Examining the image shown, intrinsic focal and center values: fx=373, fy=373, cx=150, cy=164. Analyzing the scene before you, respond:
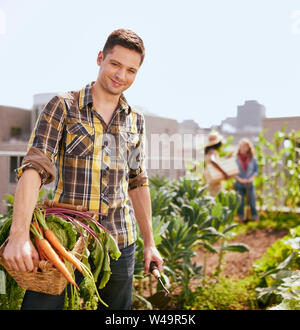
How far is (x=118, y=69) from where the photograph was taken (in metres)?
1.47

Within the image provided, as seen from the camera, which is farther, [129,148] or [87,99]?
[129,148]

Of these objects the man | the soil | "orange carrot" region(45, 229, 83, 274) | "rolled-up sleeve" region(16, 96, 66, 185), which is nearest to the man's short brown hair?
the man

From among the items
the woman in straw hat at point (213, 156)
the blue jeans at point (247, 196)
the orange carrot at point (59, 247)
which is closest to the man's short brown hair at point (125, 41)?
the orange carrot at point (59, 247)

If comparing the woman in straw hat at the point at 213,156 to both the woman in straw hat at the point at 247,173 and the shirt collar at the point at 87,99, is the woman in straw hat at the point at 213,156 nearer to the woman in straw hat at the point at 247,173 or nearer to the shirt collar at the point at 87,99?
the woman in straw hat at the point at 247,173

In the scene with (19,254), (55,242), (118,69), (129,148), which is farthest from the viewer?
(129,148)

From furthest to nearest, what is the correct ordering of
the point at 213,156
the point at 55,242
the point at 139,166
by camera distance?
the point at 213,156 → the point at 139,166 → the point at 55,242

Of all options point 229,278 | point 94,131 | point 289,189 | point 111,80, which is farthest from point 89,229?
point 289,189

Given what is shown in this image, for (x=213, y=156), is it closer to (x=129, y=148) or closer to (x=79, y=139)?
(x=129, y=148)

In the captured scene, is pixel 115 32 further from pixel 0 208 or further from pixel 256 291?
pixel 0 208

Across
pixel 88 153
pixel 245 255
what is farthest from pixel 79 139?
pixel 245 255

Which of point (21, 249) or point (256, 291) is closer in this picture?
Answer: point (21, 249)

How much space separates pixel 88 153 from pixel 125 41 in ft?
1.52

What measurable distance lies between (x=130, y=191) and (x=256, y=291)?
2043 mm

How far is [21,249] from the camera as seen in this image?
111 centimetres
